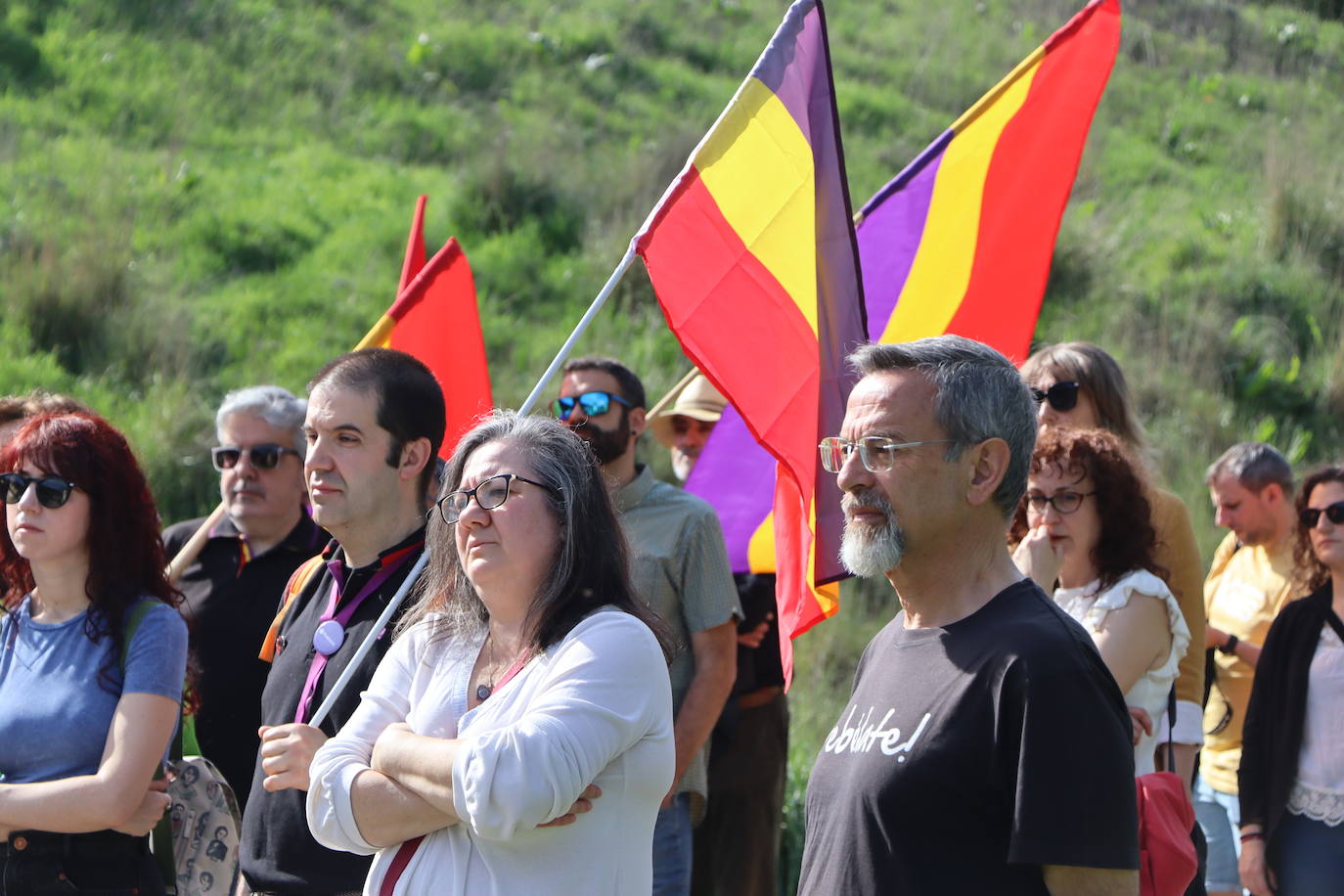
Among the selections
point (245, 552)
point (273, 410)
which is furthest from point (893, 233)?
point (245, 552)

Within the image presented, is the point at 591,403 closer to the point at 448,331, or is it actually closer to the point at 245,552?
the point at 448,331

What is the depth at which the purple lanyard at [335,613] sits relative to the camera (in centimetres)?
345

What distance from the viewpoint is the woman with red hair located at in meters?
3.58

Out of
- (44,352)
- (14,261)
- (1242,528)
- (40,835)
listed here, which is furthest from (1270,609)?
(14,261)

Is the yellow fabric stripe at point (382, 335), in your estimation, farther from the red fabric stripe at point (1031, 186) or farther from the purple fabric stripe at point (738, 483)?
the red fabric stripe at point (1031, 186)

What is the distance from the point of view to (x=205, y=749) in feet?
14.9

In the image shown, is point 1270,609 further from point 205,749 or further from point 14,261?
point 14,261

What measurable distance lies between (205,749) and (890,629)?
2.50 meters

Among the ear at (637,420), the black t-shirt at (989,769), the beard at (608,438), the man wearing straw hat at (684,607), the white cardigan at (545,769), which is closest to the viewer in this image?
the black t-shirt at (989,769)

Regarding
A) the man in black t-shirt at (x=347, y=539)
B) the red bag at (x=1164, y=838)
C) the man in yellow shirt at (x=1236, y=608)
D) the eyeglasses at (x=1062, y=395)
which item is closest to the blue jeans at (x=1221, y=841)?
the man in yellow shirt at (x=1236, y=608)

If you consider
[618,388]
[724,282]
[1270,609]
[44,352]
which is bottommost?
[44,352]

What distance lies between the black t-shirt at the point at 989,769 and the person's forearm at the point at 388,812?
0.69m

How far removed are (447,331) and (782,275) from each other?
1.51 metres

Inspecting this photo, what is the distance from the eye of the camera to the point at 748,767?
18.3 ft
